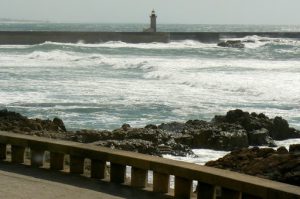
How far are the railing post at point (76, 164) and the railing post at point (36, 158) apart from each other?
41 centimetres

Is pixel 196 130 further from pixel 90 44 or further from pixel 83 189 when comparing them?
pixel 90 44

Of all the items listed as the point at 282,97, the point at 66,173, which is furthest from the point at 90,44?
the point at 66,173

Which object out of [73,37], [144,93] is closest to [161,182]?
[144,93]

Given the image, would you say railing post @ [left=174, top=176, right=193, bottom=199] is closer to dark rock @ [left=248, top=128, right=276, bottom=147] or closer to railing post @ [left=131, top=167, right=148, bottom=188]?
railing post @ [left=131, top=167, right=148, bottom=188]

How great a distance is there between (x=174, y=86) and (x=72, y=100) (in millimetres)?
7695

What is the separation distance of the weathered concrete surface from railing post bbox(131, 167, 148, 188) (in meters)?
0.08

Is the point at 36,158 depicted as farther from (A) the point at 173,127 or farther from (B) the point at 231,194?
(A) the point at 173,127

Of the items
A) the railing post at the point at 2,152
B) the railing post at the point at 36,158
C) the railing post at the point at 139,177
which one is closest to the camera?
the railing post at the point at 139,177

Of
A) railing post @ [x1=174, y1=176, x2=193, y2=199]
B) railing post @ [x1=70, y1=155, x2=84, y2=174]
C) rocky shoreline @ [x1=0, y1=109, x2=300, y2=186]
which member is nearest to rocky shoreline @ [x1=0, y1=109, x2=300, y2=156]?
rocky shoreline @ [x1=0, y1=109, x2=300, y2=186]

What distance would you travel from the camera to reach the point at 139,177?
5809mm

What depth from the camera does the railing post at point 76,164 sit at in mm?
6268

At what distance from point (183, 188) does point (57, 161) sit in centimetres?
152

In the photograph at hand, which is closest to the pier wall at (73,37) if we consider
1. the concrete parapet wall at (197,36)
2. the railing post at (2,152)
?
the concrete parapet wall at (197,36)

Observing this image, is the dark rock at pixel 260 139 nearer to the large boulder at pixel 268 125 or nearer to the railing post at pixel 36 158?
the large boulder at pixel 268 125
